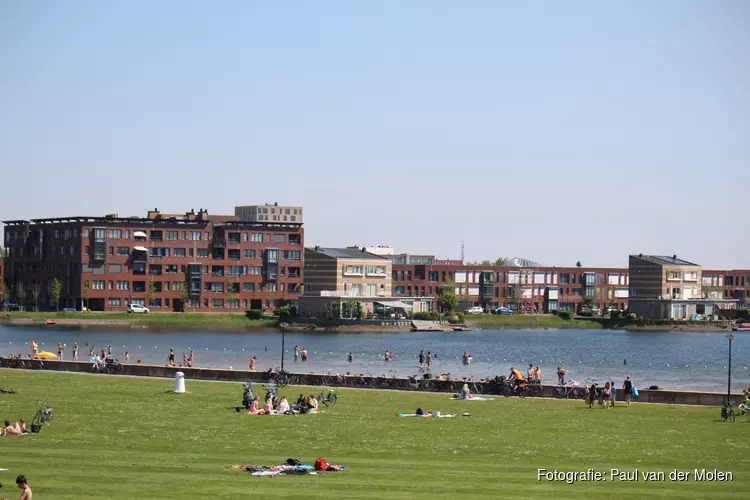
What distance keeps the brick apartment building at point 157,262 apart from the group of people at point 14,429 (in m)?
134

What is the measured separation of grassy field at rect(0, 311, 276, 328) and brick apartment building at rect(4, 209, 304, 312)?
592cm

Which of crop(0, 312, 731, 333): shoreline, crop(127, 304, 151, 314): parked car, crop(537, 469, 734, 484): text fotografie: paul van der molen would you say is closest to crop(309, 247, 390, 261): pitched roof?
crop(0, 312, 731, 333): shoreline

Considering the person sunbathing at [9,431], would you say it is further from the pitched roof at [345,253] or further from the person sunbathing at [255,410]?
the pitched roof at [345,253]

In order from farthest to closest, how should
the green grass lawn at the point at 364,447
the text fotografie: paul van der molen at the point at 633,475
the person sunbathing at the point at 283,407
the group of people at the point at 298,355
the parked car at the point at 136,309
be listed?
1. the parked car at the point at 136,309
2. the group of people at the point at 298,355
3. the person sunbathing at the point at 283,407
4. the text fotografie: paul van der molen at the point at 633,475
5. the green grass lawn at the point at 364,447

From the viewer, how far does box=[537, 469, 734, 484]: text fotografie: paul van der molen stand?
34.1 m

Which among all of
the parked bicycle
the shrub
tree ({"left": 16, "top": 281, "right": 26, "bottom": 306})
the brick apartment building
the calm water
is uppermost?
the brick apartment building

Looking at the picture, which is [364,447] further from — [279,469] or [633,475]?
[633,475]

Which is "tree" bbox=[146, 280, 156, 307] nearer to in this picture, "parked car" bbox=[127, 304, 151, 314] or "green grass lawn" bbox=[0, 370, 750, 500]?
"parked car" bbox=[127, 304, 151, 314]

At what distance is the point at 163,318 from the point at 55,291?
18171 millimetres

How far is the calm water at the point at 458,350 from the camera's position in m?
95.2

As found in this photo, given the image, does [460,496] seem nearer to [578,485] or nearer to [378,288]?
[578,485]

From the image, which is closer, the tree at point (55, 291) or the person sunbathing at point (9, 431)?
the person sunbathing at point (9, 431)

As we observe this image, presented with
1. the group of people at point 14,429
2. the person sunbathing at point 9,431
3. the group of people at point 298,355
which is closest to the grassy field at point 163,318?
the group of people at point 298,355

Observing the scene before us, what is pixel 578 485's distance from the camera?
33.2 meters
